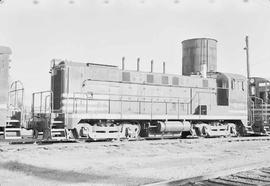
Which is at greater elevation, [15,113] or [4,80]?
[4,80]

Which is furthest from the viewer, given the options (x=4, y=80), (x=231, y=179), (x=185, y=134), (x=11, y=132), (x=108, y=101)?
(x=185, y=134)

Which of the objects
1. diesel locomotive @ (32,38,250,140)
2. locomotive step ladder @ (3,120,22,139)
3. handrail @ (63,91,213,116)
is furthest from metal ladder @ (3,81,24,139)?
handrail @ (63,91,213,116)

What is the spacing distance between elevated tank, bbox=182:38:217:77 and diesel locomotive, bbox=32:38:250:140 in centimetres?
408

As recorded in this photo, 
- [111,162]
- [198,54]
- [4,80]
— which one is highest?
[198,54]

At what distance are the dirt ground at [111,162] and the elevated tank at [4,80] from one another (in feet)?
3.73

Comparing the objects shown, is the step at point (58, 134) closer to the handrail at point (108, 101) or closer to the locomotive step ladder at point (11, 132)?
the handrail at point (108, 101)

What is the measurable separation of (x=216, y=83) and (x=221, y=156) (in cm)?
792

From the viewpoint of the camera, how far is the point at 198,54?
72.7 feet

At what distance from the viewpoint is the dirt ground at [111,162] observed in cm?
655

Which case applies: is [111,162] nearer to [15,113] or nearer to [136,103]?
[15,113]

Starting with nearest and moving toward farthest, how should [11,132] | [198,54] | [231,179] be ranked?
1. [231,179]
2. [11,132]
3. [198,54]

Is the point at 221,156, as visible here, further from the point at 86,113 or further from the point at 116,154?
the point at 86,113

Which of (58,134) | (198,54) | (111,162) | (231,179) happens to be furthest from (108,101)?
(198,54)

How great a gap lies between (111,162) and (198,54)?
14734 mm
